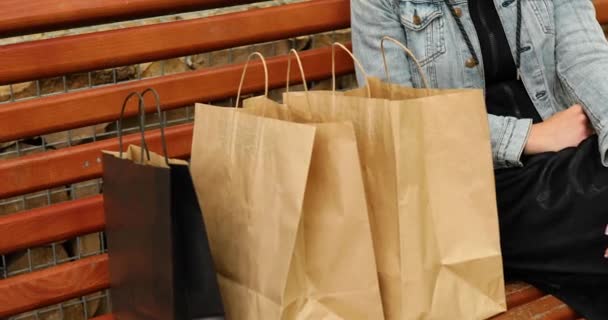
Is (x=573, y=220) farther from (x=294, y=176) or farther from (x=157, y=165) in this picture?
(x=157, y=165)

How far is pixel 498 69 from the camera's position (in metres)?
2.47

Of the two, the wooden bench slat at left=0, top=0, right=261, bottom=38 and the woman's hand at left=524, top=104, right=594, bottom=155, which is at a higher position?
the wooden bench slat at left=0, top=0, right=261, bottom=38

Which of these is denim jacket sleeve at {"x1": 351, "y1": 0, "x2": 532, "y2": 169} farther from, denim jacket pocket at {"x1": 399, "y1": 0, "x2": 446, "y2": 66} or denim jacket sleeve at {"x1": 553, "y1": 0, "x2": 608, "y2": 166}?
denim jacket sleeve at {"x1": 553, "y1": 0, "x2": 608, "y2": 166}

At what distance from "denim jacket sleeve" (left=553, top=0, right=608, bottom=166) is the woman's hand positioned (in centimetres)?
3

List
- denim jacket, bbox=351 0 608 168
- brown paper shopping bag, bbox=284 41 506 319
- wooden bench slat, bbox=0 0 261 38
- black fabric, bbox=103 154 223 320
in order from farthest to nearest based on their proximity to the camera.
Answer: denim jacket, bbox=351 0 608 168
wooden bench slat, bbox=0 0 261 38
brown paper shopping bag, bbox=284 41 506 319
black fabric, bbox=103 154 223 320

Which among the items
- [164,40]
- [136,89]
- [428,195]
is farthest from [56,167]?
[428,195]

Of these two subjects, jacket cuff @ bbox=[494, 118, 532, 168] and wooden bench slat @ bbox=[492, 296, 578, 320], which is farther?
jacket cuff @ bbox=[494, 118, 532, 168]

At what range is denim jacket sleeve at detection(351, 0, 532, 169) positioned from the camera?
2330 millimetres

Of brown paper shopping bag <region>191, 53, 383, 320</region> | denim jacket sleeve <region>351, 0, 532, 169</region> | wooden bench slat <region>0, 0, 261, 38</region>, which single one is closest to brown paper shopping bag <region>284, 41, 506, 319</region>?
brown paper shopping bag <region>191, 53, 383, 320</region>

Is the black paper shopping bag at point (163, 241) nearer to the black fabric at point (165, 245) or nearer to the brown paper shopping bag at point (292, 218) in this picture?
the black fabric at point (165, 245)

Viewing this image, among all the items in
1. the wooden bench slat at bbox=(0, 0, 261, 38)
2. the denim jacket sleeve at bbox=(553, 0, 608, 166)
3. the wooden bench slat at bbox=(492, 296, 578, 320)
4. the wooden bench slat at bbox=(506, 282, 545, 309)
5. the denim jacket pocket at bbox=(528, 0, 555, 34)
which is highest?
the wooden bench slat at bbox=(0, 0, 261, 38)

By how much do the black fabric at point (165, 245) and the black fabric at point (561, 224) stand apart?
800 millimetres

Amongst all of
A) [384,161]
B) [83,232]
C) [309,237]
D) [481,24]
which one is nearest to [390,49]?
[481,24]

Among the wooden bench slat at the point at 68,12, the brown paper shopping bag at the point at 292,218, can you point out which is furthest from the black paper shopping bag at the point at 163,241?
the wooden bench slat at the point at 68,12
